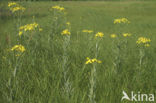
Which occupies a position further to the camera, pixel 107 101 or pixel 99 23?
pixel 99 23

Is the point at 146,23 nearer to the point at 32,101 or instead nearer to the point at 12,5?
the point at 12,5

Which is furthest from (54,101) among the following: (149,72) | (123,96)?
(149,72)

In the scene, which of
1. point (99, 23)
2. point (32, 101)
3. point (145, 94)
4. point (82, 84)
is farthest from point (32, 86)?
point (99, 23)

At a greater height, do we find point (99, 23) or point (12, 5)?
point (12, 5)

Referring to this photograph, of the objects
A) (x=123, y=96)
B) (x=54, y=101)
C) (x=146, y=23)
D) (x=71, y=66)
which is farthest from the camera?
(x=146, y=23)

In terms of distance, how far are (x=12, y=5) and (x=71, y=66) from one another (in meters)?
1.61

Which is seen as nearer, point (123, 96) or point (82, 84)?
point (123, 96)

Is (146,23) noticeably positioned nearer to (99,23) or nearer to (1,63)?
(99,23)

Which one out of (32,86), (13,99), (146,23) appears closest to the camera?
(13,99)

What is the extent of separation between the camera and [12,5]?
3.79 meters

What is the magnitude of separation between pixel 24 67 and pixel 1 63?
1.70 feet

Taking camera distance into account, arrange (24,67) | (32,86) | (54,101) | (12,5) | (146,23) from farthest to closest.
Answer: (146,23), (12,5), (24,67), (32,86), (54,101)

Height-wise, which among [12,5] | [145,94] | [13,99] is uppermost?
[12,5]

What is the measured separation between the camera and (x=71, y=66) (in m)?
3.46
